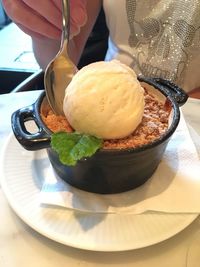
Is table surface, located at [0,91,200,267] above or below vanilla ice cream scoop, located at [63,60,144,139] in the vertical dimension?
below

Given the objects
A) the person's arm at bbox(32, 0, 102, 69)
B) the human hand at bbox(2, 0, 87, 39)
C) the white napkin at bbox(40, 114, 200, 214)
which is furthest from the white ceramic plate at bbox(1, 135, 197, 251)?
the person's arm at bbox(32, 0, 102, 69)

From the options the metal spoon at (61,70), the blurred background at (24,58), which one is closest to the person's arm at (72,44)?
the blurred background at (24,58)

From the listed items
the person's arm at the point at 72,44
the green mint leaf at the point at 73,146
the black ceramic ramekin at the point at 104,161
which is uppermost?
the green mint leaf at the point at 73,146

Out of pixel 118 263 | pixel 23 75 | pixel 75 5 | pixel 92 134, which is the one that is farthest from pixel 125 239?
pixel 23 75

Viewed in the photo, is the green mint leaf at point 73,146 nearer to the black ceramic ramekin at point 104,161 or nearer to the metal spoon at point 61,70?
the black ceramic ramekin at point 104,161

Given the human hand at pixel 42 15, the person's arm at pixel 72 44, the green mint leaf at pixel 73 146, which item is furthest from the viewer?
the person's arm at pixel 72 44

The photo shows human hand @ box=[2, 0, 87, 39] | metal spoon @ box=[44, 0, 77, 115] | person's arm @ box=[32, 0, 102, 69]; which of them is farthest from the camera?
person's arm @ box=[32, 0, 102, 69]

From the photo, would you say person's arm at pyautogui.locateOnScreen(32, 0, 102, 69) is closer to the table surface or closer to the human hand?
the human hand
